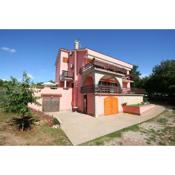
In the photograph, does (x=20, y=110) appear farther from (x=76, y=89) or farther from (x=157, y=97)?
(x=157, y=97)

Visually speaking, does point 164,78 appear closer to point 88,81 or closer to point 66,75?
point 88,81

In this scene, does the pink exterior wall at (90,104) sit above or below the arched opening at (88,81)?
below

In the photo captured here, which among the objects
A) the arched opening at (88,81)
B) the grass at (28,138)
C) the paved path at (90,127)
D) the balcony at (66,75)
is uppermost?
the balcony at (66,75)

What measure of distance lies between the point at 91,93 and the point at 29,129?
7542mm

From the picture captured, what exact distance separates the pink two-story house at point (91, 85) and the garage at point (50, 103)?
0.20 m

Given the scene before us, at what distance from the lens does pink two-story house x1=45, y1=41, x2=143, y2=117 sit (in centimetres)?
1344

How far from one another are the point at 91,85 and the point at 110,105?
124 inches

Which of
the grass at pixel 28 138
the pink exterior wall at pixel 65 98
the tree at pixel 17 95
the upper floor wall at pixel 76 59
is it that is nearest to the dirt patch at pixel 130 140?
the grass at pixel 28 138

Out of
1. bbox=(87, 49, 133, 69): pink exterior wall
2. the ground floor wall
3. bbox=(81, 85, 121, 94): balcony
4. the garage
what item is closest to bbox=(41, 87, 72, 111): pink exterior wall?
the garage

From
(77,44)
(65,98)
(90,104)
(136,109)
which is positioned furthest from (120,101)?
(77,44)

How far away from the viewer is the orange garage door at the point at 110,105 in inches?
529

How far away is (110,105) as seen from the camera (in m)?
13.9

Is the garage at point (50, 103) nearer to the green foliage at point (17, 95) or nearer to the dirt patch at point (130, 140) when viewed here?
the green foliage at point (17, 95)

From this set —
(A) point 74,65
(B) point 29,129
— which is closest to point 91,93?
(A) point 74,65
